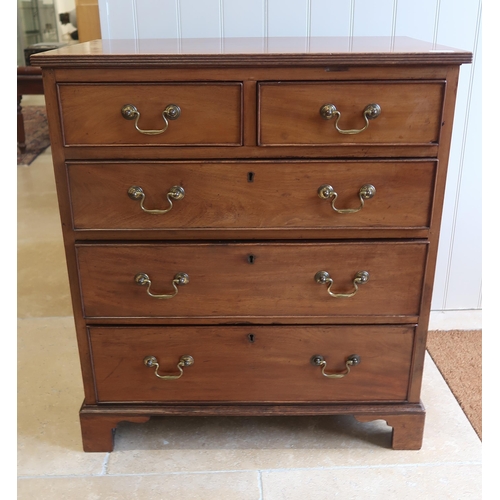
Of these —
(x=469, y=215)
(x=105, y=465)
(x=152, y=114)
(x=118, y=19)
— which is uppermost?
(x=118, y=19)

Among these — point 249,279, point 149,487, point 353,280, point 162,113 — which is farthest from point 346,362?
point 162,113

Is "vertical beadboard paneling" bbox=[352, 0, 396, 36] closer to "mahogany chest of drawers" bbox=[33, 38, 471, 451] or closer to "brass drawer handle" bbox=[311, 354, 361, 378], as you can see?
"mahogany chest of drawers" bbox=[33, 38, 471, 451]

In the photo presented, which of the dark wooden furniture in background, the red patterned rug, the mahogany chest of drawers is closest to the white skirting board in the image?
the mahogany chest of drawers

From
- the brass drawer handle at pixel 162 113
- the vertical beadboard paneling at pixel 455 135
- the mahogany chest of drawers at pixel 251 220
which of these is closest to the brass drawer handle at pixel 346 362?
the mahogany chest of drawers at pixel 251 220

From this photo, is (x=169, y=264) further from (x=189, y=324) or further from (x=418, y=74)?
(x=418, y=74)

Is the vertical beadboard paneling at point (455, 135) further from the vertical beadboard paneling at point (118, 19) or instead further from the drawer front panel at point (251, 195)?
the vertical beadboard paneling at point (118, 19)

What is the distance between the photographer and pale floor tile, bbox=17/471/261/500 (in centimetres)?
126

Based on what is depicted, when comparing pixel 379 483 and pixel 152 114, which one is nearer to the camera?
pixel 152 114

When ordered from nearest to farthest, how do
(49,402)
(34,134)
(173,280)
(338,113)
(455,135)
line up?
(338,113)
(173,280)
(49,402)
(455,135)
(34,134)

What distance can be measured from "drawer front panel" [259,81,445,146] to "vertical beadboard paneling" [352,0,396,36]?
0.62 meters

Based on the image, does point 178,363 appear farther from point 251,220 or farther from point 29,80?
point 29,80

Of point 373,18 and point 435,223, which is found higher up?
point 373,18

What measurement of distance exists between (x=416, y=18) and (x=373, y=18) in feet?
0.42

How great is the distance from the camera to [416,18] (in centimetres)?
164
